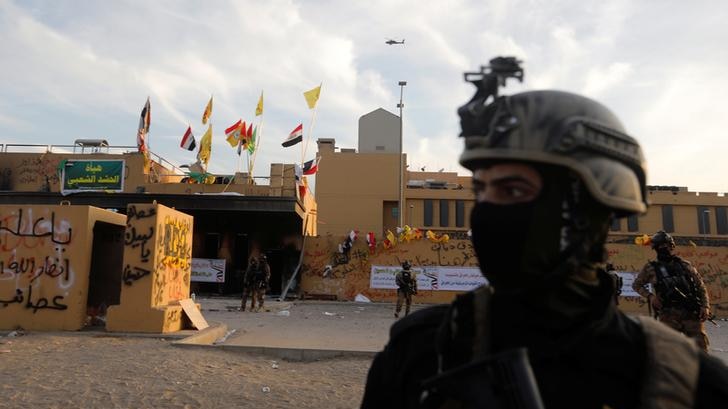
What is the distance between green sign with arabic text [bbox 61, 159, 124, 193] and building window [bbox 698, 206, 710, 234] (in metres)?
39.3

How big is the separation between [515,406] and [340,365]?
21.6 feet

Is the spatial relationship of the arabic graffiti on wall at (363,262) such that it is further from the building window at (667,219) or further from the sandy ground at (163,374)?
the building window at (667,219)

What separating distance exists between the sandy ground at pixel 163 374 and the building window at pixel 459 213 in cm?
2710

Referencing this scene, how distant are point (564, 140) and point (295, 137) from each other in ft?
77.6

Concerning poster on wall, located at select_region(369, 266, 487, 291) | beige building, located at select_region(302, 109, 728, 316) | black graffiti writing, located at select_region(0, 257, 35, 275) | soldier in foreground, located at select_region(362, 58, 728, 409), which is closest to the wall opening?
black graffiti writing, located at select_region(0, 257, 35, 275)

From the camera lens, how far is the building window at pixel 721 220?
37688mm

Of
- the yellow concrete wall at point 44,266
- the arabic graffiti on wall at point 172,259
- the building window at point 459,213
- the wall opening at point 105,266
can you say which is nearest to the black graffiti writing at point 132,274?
the arabic graffiti on wall at point 172,259

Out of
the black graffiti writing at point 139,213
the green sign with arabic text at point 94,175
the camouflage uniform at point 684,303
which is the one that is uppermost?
the green sign with arabic text at point 94,175

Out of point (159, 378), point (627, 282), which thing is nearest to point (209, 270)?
point (159, 378)

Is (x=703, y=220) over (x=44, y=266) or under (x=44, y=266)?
over

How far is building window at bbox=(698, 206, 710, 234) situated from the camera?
3750 cm

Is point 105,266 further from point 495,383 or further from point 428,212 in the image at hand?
point 428,212

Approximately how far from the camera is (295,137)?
80.1ft

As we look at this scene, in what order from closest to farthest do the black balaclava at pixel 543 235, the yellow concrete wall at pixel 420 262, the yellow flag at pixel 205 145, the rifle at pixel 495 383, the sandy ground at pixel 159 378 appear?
the rifle at pixel 495 383, the black balaclava at pixel 543 235, the sandy ground at pixel 159 378, the yellow concrete wall at pixel 420 262, the yellow flag at pixel 205 145
